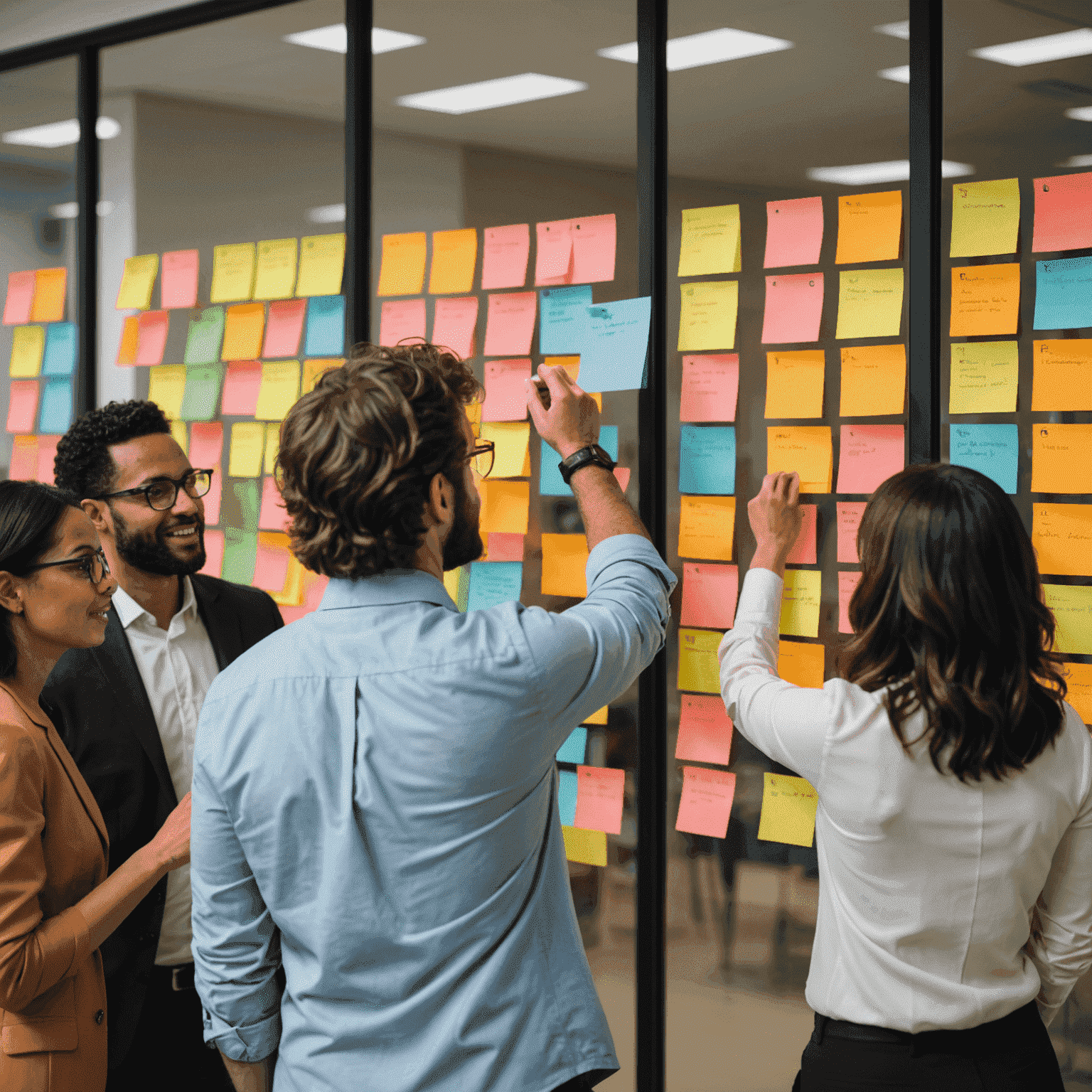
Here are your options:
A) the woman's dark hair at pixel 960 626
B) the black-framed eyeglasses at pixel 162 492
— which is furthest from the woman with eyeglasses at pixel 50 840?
the woman's dark hair at pixel 960 626

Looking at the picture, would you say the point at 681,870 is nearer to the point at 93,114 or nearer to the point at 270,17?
the point at 270,17

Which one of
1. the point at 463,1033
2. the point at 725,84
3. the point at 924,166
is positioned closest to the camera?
the point at 463,1033

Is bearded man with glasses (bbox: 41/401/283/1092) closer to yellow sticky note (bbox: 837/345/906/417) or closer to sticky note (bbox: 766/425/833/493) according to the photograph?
sticky note (bbox: 766/425/833/493)

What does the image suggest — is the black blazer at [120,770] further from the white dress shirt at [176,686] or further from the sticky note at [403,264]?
the sticky note at [403,264]

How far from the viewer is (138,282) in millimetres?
3297

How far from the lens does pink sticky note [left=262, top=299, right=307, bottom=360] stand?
303 cm

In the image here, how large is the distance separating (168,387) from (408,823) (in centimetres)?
227

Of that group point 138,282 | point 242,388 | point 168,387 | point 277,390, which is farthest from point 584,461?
point 138,282

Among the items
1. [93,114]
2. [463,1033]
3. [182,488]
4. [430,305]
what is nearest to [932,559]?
[463,1033]

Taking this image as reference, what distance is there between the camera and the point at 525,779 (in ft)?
4.41

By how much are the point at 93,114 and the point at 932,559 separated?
2921 millimetres

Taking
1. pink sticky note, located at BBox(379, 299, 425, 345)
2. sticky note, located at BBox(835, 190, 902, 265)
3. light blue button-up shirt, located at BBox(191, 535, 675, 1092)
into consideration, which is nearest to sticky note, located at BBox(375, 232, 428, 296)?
pink sticky note, located at BBox(379, 299, 425, 345)

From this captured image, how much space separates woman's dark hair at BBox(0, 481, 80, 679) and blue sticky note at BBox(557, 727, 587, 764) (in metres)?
1.21

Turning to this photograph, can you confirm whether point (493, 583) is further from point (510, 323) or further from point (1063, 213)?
point (1063, 213)
